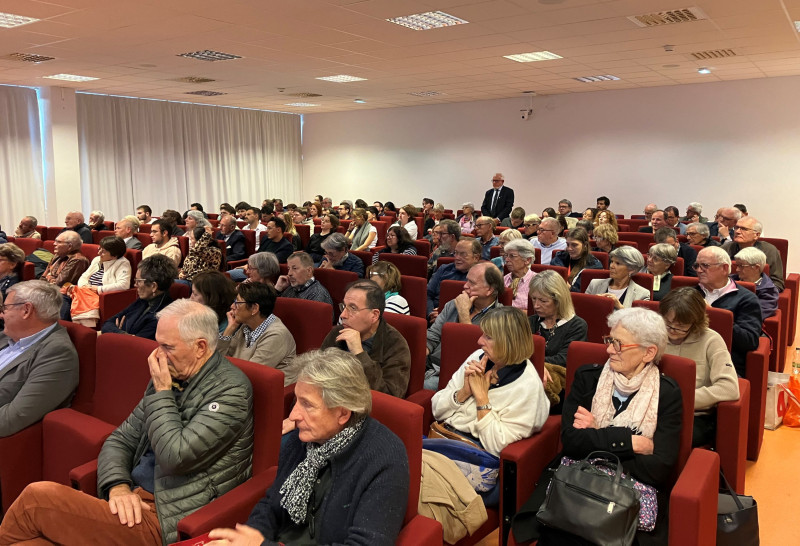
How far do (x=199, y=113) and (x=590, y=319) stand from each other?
502 inches

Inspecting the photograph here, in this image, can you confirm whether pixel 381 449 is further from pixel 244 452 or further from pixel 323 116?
pixel 323 116

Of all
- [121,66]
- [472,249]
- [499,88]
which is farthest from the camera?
[499,88]

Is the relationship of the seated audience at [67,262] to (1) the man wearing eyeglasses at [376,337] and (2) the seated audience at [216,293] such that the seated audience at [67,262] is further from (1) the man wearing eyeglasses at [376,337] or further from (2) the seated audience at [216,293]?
(1) the man wearing eyeglasses at [376,337]

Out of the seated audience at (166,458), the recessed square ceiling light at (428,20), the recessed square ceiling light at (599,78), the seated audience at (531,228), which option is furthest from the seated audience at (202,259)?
the recessed square ceiling light at (599,78)

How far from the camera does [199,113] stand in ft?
46.9

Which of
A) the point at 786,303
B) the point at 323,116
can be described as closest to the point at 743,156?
the point at 786,303

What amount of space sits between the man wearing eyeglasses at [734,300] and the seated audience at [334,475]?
7.95ft

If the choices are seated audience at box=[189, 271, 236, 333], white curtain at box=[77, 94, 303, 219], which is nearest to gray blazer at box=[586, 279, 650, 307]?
seated audience at box=[189, 271, 236, 333]

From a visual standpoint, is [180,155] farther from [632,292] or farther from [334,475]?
[334,475]

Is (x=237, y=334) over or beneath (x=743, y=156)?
beneath

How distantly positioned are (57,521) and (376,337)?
1432 mm

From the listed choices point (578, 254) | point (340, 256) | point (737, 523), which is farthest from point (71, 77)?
point (737, 523)

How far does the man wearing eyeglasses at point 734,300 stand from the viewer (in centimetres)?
331

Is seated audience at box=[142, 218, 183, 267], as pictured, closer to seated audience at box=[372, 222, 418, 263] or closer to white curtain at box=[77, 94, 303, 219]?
seated audience at box=[372, 222, 418, 263]
